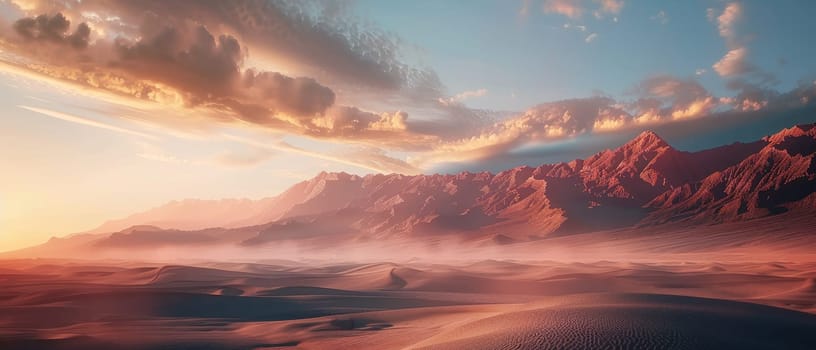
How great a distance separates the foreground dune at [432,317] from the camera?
9375mm

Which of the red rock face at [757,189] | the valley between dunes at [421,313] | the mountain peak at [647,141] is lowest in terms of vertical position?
the valley between dunes at [421,313]

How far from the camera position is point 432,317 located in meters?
18.8

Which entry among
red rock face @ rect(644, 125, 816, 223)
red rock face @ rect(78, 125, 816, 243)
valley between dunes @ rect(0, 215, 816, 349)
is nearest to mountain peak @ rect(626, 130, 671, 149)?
red rock face @ rect(78, 125, 816, 243)

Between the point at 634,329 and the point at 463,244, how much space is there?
14132 centimetres

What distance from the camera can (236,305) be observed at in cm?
2678

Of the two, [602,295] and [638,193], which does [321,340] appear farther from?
[638,193]

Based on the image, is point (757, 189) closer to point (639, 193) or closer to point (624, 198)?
point (639, 193)

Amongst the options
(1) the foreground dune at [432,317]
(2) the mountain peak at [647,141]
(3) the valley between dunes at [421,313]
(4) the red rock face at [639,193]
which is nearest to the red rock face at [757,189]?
(4) the red rock face at [639,193]

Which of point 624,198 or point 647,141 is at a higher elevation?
point 647,141

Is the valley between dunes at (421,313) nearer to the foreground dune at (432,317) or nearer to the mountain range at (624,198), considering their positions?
the foreground dune at (432,317)

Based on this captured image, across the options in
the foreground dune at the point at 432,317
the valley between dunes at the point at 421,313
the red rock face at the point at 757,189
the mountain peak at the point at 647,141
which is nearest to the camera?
the foreground dune at the point at 432,317

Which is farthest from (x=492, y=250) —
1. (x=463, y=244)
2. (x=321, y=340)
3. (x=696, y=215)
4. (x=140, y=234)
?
(x=140, y=234)

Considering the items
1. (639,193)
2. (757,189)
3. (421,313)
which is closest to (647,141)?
(639,193)

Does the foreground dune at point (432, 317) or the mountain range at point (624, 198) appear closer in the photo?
the foreground dune at point (432, 317)
